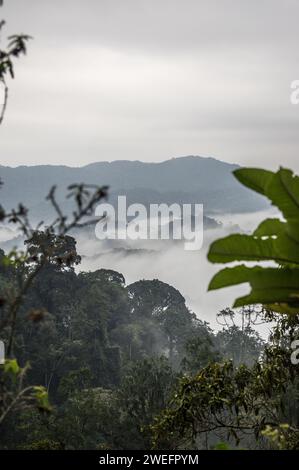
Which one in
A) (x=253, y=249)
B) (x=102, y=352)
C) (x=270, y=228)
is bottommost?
(x=253, y=249)

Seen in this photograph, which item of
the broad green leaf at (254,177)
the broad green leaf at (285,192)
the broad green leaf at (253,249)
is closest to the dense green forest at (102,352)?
the broad green leaf at (253,249)

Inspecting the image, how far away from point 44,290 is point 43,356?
6.50 metres

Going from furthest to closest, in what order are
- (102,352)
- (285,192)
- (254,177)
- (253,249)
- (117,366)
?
(117,366) → (102,352) → (254,177) → (253,249) → (285,192)

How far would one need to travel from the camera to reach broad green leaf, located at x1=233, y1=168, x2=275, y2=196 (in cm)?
382

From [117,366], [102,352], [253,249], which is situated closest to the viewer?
[253,249]

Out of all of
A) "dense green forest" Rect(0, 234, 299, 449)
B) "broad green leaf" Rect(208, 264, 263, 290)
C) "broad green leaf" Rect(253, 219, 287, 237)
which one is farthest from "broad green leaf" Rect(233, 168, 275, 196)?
"dense green forest" Rect(0, 234, 299, 449)

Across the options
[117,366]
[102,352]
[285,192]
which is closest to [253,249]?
[285,192]

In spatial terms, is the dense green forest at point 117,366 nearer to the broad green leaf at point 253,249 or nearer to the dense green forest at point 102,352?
the dense green forest at point 102,352

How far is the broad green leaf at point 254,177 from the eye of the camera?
3.82m

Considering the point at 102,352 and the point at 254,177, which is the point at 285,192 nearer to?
the point at 254,177

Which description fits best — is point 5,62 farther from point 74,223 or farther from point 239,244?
point 239,244

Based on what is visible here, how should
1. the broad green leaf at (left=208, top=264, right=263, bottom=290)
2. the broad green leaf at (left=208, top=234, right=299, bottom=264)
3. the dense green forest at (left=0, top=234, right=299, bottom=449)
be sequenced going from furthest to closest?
1. the dense green forest at (left=0, top=234, right=299, bottom=449)
2. the broad green leaf at (left=208, top=264, right=263, bottom=290)
3. the broad green leaf at (left=208, top=234, right=299, bottom=264)

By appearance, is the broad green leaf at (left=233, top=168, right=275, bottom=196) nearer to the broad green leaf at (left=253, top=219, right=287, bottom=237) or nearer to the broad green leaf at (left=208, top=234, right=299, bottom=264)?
the broad green leaf at (left=253, top=219, right=287, bottom=237)

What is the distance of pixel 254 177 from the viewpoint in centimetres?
386
